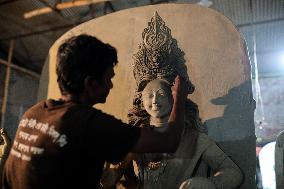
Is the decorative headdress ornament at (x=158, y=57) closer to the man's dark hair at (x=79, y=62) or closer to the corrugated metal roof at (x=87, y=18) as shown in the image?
Result: the man's dark hair at (x=79, y=62)

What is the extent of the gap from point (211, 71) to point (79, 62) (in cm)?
137

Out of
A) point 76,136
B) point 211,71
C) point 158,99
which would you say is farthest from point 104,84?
point 211,71

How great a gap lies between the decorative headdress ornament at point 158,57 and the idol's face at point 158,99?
0.12 meters

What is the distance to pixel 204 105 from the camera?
2.51m

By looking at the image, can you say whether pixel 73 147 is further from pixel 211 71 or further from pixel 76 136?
pixel 211 71

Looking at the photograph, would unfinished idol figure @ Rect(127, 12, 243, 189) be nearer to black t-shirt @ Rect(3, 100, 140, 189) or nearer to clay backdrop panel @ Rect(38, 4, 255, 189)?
clay backdrop panel @ Rect(38, 4, 255, 189)

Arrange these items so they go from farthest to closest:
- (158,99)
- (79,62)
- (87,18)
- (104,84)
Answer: (87,18), (158,99), (104,84), (79,62)

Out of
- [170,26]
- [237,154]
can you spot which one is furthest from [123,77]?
[237,154]

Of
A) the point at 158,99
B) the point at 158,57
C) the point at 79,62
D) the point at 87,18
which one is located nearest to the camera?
the point at 79,62

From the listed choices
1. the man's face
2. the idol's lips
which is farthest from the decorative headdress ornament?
the man's face

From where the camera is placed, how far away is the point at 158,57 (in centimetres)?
254

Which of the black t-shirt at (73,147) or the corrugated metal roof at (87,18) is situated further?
the corrugated metal roof at (87,18)

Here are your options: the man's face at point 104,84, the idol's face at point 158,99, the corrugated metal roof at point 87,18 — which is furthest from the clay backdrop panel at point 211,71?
the corrugated metal roof at point 87,18

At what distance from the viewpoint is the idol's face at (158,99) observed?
2.35 metres
